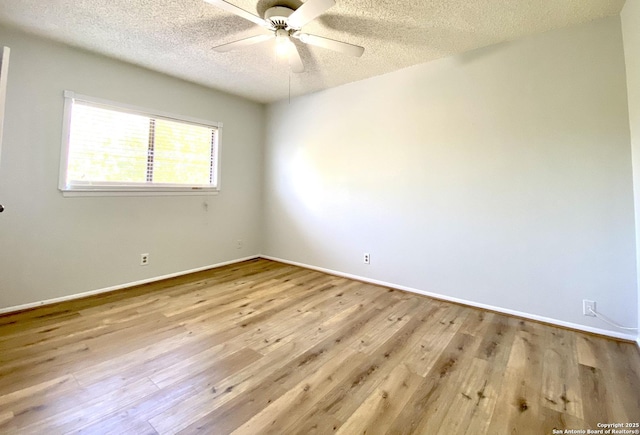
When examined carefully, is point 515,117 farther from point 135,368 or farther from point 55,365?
point 55,365

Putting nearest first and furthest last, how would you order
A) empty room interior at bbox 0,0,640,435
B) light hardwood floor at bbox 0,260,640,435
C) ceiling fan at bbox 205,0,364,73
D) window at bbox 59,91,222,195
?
1. light hardwood floor at bbox 0,260,640,435
2. empty room interior at bbox 0,0,640,435
3. ceiling fan at bbox 205,0,364,73
4. window at bbox 59,91,222,195

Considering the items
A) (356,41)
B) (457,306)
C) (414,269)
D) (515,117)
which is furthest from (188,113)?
(457,306)

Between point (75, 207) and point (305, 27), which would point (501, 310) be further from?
point (75, 207)

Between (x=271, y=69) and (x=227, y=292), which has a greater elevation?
(x=271, y=69)

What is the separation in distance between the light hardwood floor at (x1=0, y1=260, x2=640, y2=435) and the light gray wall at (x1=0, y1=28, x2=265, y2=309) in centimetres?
39

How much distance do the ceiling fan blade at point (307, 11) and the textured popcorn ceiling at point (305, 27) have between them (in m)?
0.27

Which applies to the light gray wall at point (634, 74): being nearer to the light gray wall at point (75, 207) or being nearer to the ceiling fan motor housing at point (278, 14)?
the ceiling fan motor housing at point (278, 14)

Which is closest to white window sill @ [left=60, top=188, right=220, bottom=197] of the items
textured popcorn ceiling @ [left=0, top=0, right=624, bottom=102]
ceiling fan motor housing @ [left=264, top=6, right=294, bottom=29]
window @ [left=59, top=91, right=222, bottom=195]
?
window @ [left=59, top=91, right=222, bottom=195]

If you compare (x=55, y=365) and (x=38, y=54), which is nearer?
(x=55, y=365)

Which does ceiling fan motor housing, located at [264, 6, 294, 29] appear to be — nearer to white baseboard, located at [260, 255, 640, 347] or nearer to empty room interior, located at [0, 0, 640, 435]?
empty room interior, located at [0, 0, 640, 435]

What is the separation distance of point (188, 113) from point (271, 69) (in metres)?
1.31

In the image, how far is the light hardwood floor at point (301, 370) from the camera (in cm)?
136

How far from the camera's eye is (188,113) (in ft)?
12.1

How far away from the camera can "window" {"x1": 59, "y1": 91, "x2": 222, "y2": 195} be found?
284cm
